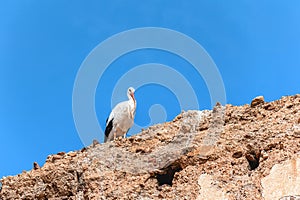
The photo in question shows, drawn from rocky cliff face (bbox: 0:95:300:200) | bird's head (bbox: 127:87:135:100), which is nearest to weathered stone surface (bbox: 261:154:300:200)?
rocky cliff face (bbox: 0:95:300:200)

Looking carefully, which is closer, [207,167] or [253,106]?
[207,167]

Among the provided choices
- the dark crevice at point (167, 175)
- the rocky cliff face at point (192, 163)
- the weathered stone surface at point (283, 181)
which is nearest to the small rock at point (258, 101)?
the rocky cliff face at point (192, 163)

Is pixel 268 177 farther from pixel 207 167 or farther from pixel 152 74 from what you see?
pixel 152 74

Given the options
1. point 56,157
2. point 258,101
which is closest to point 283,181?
point 258,101

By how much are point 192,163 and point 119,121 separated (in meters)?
6.58

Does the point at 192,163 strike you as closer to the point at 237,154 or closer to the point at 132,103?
the point at 237,154

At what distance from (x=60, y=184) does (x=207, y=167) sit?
3202 mm

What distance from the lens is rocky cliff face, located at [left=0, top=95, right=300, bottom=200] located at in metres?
10.9

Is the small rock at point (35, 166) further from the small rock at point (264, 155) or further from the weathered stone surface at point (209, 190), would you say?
the small rock at point (264, 155)

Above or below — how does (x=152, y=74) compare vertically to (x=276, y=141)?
above

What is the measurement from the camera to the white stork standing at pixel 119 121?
18188 millimetres

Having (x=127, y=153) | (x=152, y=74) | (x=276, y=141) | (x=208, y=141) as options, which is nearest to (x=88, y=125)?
(x=152, y=74)

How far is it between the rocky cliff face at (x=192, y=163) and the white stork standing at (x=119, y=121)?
14.8 ft

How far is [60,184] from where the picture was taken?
12.8 meters
